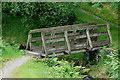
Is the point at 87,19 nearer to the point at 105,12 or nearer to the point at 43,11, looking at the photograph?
the point at 105,12

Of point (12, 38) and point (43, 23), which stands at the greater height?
point (43, 23)

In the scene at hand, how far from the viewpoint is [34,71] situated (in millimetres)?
11148

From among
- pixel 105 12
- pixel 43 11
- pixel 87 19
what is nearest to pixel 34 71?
pixel 43 11

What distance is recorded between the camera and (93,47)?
16156 millimetres

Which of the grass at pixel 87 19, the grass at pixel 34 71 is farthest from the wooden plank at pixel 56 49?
the grass at pixel 87 19

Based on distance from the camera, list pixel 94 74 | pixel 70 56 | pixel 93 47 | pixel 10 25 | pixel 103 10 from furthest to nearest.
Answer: pixel 103 10
pixel 10 25
pixel 70 56
pixel 93 47
pixel 94 74

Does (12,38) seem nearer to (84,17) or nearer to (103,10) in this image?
(84,17)

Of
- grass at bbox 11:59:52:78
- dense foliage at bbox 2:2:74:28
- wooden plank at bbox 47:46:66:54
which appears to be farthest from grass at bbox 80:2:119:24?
grass at bbox 11:59:52:78

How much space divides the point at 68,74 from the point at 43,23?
12.4 meters

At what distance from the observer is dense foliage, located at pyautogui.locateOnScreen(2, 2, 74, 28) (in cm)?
2005

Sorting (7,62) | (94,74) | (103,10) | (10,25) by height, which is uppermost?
(103,10)

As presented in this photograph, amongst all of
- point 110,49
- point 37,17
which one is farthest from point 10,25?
point 110,49

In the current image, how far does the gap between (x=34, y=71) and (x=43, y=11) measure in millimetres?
10870

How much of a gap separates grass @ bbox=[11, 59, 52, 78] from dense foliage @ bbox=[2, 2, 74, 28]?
8741 millimetres
